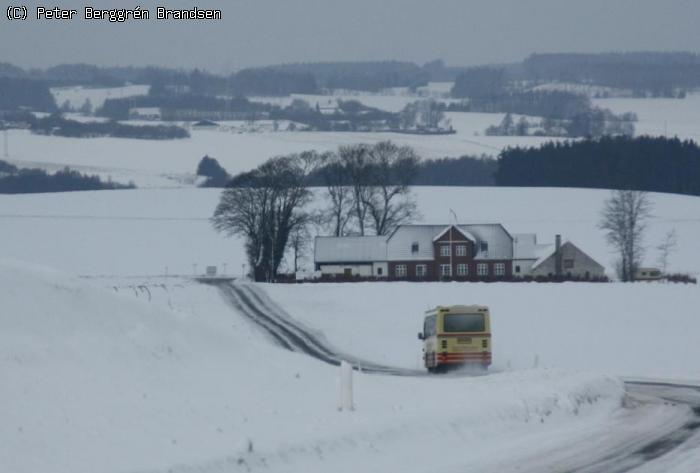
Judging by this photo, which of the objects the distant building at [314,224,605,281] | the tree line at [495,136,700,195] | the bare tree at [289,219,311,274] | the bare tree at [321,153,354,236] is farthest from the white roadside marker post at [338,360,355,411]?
the tree line at [495,136,700,195]

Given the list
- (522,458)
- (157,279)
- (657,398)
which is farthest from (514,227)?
(522,458)

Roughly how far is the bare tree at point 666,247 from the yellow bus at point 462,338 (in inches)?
2199

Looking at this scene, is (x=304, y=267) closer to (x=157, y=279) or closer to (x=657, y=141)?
(x=157, y=279)

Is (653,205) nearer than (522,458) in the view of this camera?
No

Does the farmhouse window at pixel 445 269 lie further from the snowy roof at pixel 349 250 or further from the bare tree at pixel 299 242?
the bare tree at pixel 299 242

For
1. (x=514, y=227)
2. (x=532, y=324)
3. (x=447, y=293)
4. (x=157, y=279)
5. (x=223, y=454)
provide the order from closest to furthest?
1. (x=223, y=454)
2. (x=532, y=324)
3. (x=447, y=293)
4. (x=157, y=279)
5. (x=514, y=227)

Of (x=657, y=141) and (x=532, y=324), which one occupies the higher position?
(x=657, y=141)

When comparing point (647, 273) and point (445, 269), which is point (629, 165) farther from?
point (647, 273)

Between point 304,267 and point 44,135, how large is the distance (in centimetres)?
10021

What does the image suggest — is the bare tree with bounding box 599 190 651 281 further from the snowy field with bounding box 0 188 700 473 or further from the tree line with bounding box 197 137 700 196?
the snowy field with bounding box 0 188 700 473

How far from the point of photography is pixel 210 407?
1988 cm

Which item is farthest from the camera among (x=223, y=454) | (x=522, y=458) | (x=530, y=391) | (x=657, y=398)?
(x=657, y=398)

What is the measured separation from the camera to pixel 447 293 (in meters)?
74.6

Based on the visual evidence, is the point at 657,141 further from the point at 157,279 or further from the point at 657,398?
the point at 657,398
